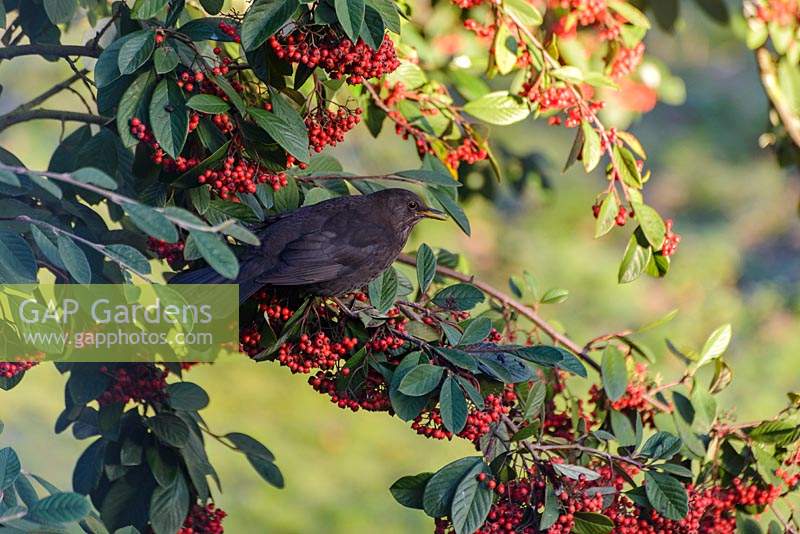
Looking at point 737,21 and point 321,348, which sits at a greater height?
point 737,21

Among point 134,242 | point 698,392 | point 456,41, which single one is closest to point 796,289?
point 456,41

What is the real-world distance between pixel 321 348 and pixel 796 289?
6.74 metres

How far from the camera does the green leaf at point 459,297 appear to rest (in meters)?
2.22

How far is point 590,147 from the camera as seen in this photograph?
246 centimetres

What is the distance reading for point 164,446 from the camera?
7.64ft

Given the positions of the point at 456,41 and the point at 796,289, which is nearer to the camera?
the point at 456,41

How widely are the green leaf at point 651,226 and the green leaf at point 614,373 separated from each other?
284 mm

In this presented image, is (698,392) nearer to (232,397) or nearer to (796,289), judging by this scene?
(232,397)

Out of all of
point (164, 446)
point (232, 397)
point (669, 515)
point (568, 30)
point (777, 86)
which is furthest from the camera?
point (232, 397)

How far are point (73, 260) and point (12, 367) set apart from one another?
407 mm

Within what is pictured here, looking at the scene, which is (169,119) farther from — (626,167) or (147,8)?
(626,167)

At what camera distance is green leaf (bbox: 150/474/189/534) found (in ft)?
7.25

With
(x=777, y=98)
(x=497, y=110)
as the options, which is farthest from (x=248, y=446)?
(x=777, y=98)

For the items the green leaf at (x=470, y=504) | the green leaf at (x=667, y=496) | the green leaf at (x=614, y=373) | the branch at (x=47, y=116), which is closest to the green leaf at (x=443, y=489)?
the green leaf at (x=470, y=504)
